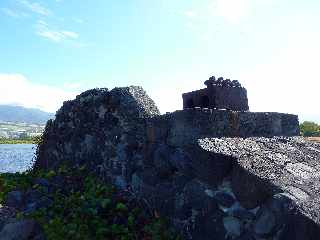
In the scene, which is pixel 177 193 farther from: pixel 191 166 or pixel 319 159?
pixel 319 159

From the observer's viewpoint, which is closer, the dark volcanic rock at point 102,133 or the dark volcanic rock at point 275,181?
the dark volcanic rock at point 275,181

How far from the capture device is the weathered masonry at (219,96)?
8312mm

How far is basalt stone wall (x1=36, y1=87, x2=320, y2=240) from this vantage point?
16.8ft

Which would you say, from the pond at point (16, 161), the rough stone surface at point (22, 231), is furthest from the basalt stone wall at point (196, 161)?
the pond at point (16, 161)

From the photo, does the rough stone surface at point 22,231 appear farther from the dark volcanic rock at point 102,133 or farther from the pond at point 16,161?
the pond at point 16,161

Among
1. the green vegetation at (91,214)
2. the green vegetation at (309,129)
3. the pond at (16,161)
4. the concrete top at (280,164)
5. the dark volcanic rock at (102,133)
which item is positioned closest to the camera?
the concrete top at (280,164)

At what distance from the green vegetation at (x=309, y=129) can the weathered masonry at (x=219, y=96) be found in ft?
62.4

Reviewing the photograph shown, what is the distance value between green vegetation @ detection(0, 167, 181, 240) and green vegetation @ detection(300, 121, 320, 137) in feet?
69.8

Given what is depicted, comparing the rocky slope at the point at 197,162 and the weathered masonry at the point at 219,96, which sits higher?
the weathered masonry at the point at 219,96

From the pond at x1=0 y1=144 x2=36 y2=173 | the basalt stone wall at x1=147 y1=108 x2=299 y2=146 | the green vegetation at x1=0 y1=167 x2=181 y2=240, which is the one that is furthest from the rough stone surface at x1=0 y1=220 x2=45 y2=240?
the pond at x1=0 y1=144 x2=36 y2=173

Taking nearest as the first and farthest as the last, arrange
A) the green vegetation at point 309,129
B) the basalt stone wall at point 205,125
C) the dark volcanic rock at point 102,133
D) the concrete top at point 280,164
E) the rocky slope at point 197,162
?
the concrete top at point 280,164 < the rocky slope at point 197,162 < the basalt stone wall at point 205,125 < the dark volcanic rock at point 102,133 < the green vegetation at point 309,129

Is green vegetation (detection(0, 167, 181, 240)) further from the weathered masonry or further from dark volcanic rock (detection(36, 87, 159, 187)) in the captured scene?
the weathered masonry

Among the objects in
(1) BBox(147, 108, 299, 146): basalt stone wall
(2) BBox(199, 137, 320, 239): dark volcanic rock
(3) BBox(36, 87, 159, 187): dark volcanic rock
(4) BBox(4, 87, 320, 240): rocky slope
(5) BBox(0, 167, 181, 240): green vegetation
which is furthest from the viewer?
(3) BBox(36, 87, 159, 187): dark volcanic rock

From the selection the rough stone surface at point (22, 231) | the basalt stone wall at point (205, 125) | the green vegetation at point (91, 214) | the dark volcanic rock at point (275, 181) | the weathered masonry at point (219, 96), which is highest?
the weathered masonry at point (219, 96)
